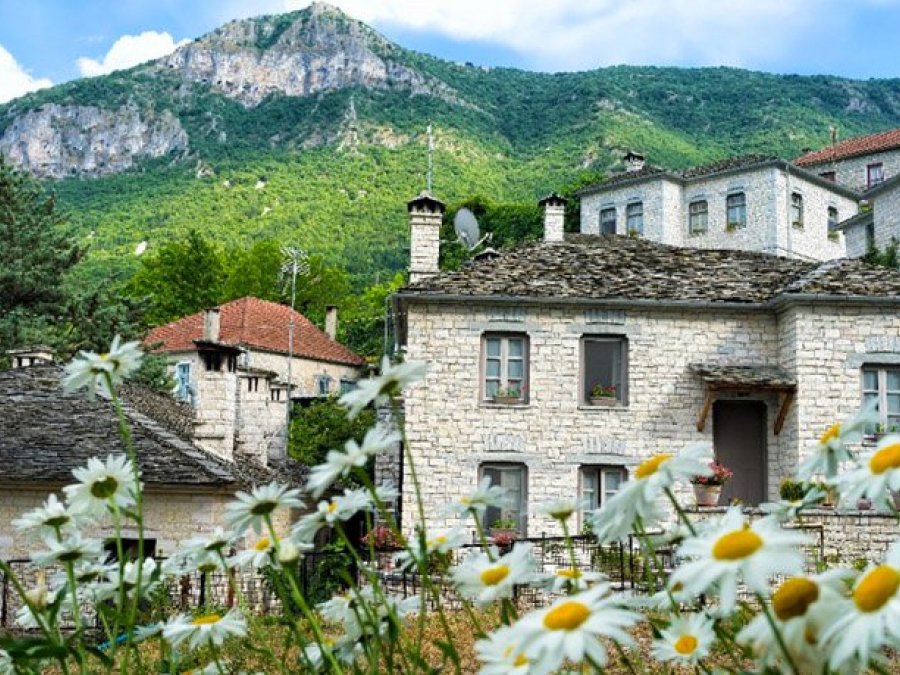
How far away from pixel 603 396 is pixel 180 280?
42.7 meters

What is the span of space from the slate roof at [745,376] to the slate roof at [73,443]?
9.00m

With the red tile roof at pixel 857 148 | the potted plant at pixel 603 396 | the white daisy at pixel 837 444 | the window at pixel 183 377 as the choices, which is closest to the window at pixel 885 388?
the potted plant at pixel 603 396

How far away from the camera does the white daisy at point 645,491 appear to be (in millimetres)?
2170

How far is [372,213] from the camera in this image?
75.8 m

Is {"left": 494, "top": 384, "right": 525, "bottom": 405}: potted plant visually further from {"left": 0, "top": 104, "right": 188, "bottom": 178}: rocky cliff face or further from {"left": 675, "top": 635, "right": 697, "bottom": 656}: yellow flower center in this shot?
{"left": 0, "top": 104, "right": 188, "bottom": 178}: rocky cliff face

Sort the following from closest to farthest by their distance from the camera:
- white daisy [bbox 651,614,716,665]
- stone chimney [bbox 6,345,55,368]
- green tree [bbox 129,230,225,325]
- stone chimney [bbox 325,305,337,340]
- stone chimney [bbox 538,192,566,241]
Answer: white daisy [bbox 651,614,716,665] → stone chimney [bbox 6,345,55,368] → stone chimney [bbox 538,192,566,241] → stone chimney [bbox 325,305,337,340] → green tree [bbox 129,230,225,325]

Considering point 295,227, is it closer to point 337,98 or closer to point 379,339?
point 379,339

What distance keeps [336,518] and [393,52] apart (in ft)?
424

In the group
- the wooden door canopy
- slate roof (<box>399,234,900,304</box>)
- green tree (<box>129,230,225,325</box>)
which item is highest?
green tree (<box>129,230,225,325</box>)

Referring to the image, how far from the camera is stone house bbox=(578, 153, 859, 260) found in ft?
140

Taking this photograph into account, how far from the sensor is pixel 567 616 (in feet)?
5.67

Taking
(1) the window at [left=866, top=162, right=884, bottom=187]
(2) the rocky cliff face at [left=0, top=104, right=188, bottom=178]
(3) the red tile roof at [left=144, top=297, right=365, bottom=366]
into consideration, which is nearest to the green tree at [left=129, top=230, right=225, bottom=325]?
(3) the red tile roof at [left=144, top=297, right=365, bottom=366]

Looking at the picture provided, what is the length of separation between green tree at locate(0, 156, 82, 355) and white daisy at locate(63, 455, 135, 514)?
3026 cm

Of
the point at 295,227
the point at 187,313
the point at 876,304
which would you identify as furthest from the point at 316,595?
the point at 295,227
